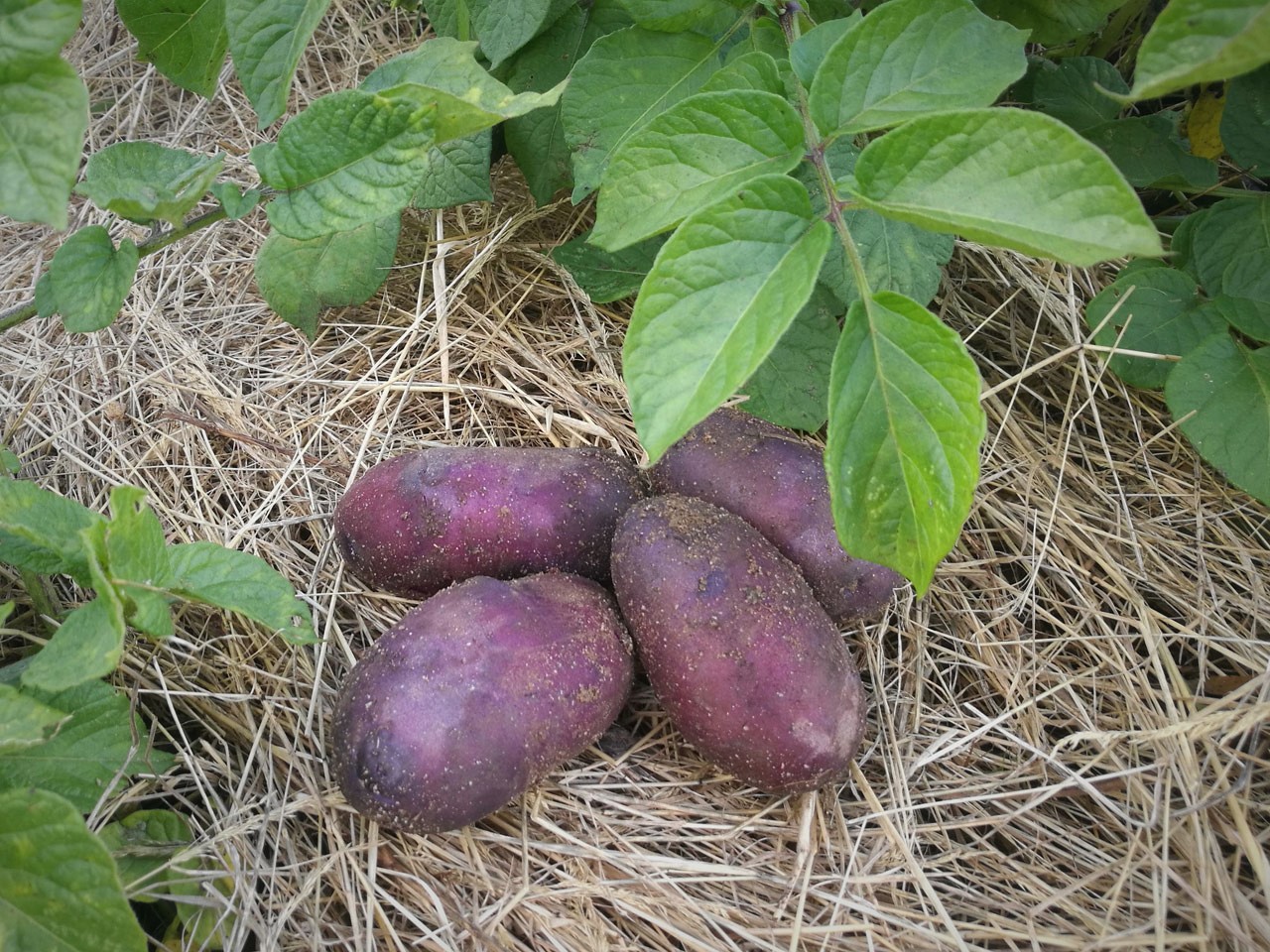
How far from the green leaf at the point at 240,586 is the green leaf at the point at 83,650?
87 millimetres

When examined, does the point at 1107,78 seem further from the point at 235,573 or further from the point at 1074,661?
the point at 235,573

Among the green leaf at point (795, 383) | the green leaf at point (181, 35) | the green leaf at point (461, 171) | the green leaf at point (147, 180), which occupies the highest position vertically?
the green leaf at point (181, 35)

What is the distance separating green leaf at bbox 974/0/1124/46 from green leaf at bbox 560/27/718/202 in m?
0.42

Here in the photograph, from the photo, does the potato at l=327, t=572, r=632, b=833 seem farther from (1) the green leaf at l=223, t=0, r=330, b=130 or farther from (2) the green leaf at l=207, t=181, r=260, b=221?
(1) the green leaf at l=223, t=0, r=330, b=130

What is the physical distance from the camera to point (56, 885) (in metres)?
0.78

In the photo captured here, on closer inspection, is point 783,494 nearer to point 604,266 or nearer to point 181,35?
point 604,266

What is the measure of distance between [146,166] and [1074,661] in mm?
1242

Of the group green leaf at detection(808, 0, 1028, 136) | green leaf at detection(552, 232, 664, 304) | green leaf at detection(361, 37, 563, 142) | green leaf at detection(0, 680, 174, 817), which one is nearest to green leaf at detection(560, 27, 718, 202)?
green leaf at detection(361, 37, 563, 142)

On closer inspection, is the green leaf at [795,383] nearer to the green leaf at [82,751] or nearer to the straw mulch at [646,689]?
the straw mulch at [646,689]

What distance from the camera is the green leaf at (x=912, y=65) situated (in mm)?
906

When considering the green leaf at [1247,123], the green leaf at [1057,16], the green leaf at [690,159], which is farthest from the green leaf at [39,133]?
the green leaf at [1247,123]

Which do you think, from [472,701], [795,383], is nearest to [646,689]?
[472,701]

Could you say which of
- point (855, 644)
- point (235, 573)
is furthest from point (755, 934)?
point (235, 573)

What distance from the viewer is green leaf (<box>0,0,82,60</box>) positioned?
77 cm
